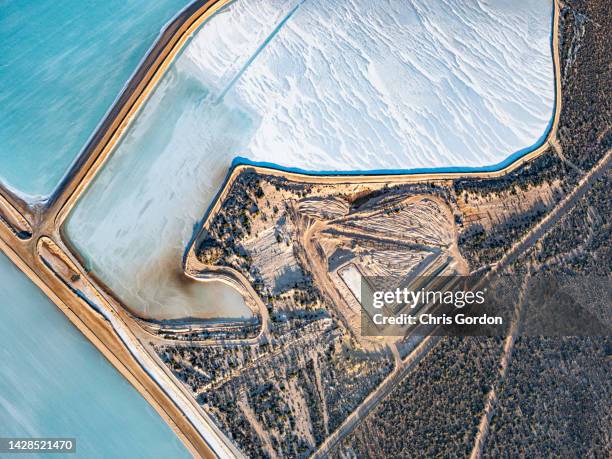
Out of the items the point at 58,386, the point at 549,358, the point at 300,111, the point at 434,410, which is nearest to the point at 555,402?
the point at 549,358

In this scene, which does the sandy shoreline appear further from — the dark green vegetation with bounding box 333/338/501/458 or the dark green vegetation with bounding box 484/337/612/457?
the dark green vegetation with bounding box 484/337/612/457

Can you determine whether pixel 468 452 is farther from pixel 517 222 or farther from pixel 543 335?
pixel 517 222

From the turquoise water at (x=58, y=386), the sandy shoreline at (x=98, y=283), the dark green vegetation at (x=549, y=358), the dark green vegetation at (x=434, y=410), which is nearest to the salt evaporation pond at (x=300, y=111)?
the sandy shoreline at (x=98, y=283)

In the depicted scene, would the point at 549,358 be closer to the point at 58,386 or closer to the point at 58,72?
the point at 58,386

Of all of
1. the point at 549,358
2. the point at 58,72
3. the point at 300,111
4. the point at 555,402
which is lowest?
the point at 58,72

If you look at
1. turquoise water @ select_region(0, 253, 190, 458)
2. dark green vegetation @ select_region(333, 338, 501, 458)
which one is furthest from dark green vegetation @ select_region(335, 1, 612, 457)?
turquoise water @ select_region(0, 253, 190, 458)

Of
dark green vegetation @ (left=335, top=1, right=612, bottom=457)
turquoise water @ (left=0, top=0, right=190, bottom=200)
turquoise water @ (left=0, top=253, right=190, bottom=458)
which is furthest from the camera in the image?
turquoise water @ (left=0, top=0, right=190, bottom=200)

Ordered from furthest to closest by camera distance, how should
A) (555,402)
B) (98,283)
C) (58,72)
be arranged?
(58,72) < (555,402) < (98,283)
